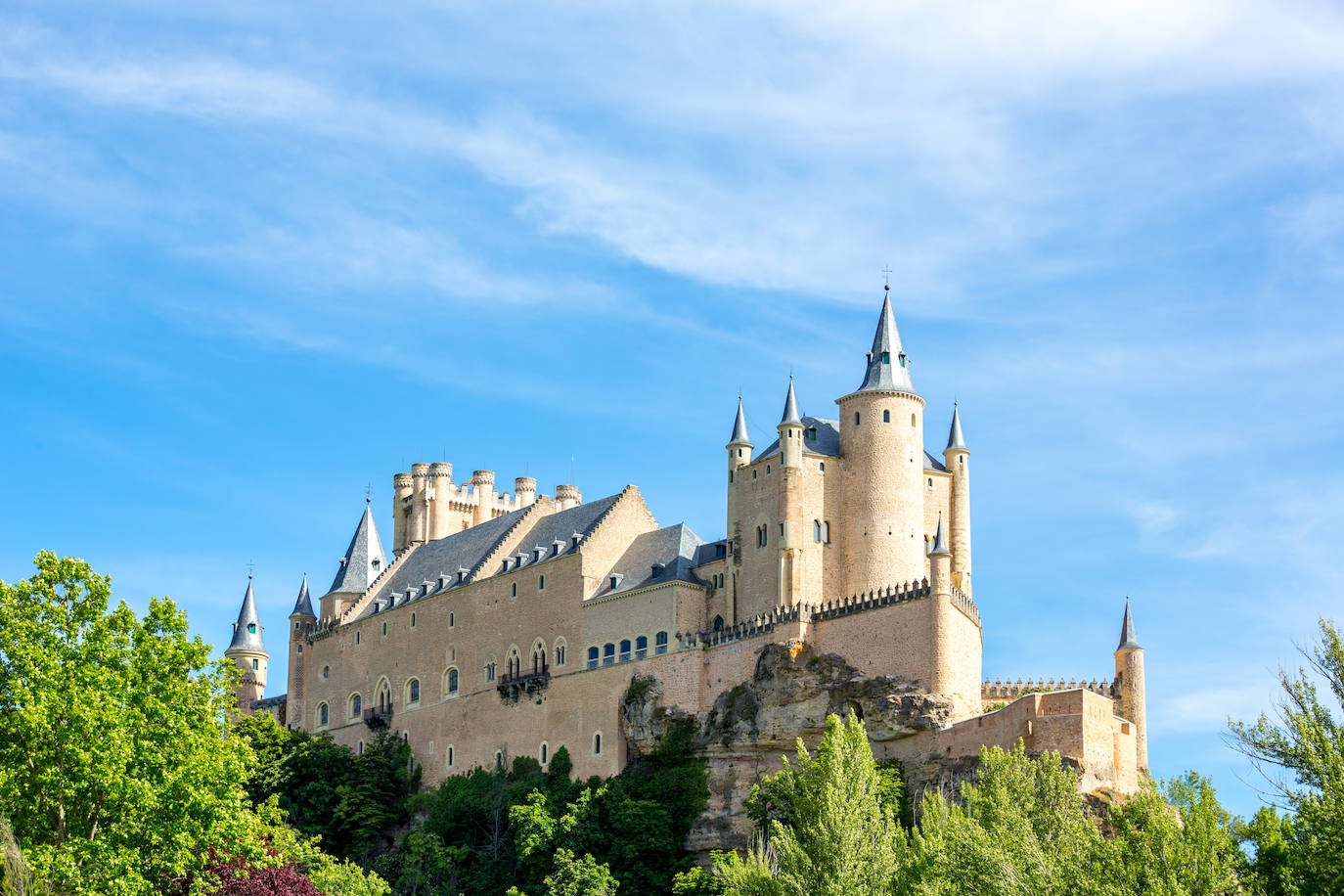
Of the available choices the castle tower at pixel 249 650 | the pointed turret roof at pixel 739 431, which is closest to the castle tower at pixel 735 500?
the pointed turret roof at pixel 739 431

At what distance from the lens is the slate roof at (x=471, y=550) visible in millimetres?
106562

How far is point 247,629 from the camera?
13200 centimetres

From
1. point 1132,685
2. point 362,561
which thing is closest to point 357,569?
point 362,561

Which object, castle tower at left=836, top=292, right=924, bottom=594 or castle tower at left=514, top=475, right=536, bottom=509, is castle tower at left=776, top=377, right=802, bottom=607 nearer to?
castle tower at left=836, top=292, right=924, bottom=594

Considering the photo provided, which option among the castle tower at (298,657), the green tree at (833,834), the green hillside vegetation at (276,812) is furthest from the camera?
the castle tower at (298,657)

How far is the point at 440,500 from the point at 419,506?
1.38m

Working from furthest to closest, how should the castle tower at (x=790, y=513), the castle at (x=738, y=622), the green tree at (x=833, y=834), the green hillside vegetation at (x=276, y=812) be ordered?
1. the castle tower at (x=790, y=513)
2. the castle at (x=738, y=622)
3. the green tree at (x=833, y=834)
4. the green hillside vegetation at (x=276, y=812)

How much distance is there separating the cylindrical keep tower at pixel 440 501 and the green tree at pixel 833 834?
1944 inches

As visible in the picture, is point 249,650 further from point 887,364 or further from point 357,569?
point 887,364

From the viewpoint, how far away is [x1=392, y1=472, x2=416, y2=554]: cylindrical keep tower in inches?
4906

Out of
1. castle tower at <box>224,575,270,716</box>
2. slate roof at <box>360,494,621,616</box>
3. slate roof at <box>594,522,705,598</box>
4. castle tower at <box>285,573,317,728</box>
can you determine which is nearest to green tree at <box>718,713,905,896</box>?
slate roof at <box>594,522,705,598</box>

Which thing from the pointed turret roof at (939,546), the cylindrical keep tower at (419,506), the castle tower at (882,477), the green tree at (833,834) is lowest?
the green tree at (833,834)

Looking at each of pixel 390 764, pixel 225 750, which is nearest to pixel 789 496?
pixel 390 764

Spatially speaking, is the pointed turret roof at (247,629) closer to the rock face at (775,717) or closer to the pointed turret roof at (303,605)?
the pointed turret roof at (303,605)
